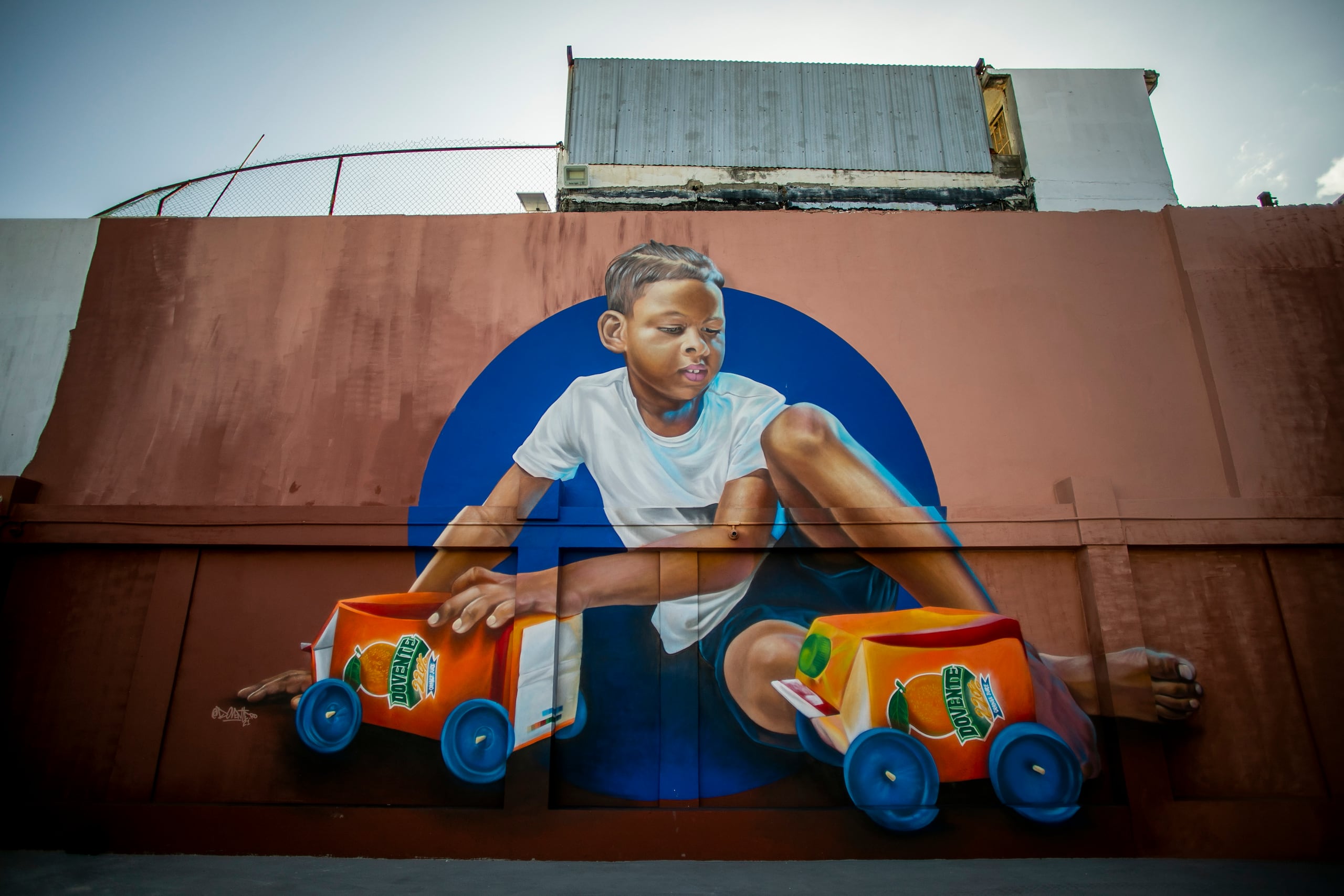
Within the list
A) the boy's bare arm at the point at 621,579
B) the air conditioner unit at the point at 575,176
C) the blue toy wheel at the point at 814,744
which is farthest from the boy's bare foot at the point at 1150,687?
the air conditioner unit at the point at 575,176

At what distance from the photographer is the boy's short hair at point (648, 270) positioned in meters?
9.05

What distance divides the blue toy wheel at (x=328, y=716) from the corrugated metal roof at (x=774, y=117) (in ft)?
26.0

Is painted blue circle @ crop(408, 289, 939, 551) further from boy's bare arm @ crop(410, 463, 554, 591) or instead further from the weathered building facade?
the weathered building facade

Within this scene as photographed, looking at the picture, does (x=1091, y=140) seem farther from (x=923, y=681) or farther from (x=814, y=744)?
(x=814, y=744)

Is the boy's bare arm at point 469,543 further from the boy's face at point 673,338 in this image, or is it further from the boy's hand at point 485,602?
the boy's face at point 673,338

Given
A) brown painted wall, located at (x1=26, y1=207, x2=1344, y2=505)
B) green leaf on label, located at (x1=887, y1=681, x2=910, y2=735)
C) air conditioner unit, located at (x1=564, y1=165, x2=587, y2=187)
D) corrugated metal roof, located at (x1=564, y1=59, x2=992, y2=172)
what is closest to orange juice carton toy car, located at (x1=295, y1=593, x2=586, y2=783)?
brown painted wall, located at (x1=26, y1=207, x2=1344, y2=505)

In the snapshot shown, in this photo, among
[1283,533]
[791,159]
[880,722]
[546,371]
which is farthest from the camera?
[791,159]

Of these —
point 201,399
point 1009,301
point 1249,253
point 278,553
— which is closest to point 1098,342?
point 1009,301

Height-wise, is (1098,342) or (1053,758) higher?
(1098,342)

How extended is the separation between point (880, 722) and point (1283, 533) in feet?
15.6

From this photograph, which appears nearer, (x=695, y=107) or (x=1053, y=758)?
(x=1053, y=758)

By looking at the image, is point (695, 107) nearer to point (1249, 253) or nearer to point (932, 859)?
point (1249, 253)

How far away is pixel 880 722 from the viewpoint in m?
7.48

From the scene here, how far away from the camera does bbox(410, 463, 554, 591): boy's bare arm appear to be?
8.09 meters
